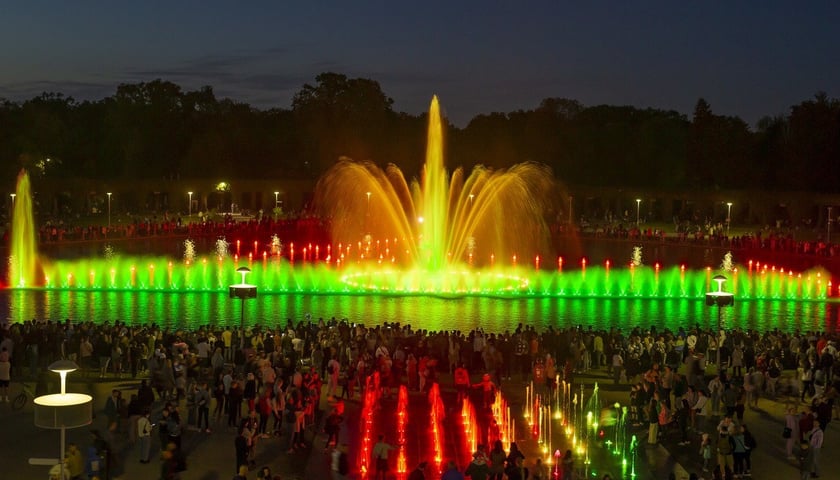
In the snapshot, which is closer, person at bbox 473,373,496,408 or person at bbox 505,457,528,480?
person at bbox 505,457,528,480

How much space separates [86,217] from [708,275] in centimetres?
6544

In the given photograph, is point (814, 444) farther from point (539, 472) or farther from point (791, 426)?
point (539, 472)

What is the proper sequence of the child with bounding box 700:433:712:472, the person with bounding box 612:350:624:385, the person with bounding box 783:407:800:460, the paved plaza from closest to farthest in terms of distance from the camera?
the paved plaza, the child with bounding box 700:433:712:472, the person with bounding box 783:407:800:460, the person with bounding box 612:350:624:385

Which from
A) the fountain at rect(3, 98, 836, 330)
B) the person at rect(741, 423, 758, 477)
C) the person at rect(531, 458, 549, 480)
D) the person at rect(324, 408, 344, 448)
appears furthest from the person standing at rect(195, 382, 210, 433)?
the fountain at rect(3, 98, 836, 330)

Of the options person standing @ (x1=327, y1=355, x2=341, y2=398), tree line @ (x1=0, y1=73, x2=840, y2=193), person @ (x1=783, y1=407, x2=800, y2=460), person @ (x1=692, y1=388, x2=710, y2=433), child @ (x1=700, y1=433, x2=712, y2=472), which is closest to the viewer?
child @ (x1=700, y1=433, x2=712, y2=472)

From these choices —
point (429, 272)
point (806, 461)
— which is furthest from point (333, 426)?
point (429, 272)

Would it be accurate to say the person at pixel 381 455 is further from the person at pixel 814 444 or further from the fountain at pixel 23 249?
the fountain at pixel 23 249

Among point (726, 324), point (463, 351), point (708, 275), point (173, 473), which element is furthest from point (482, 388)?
point (708, 275)

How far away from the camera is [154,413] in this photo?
21734mm

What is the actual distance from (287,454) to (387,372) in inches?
194

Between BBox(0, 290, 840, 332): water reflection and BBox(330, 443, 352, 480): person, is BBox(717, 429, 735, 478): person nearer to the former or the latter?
BBox(330, 443, 352, 480): person

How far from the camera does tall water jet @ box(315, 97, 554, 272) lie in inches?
2000

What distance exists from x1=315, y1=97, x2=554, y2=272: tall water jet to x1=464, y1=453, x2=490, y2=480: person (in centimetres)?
3180

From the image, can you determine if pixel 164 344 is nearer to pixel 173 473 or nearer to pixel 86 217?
pixel 173 473
